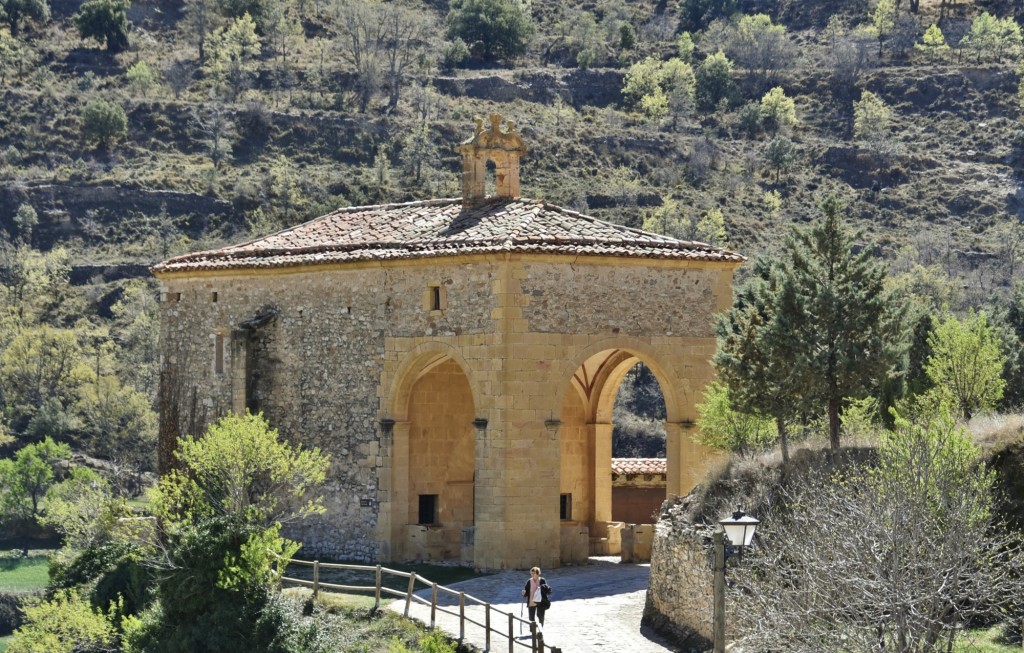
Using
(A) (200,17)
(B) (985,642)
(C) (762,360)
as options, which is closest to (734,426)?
(C) (762,360)

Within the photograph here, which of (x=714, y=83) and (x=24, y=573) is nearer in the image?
(x=24, y=573)

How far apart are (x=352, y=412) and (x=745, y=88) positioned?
2945 inches

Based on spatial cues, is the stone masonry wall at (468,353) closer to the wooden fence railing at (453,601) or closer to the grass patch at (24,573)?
the wooden fence railing at (453,601)

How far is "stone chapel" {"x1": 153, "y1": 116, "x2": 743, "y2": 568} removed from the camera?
37156 mm

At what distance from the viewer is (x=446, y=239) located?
1519 inches

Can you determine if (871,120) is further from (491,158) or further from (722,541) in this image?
(722,541)

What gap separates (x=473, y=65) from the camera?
112 m

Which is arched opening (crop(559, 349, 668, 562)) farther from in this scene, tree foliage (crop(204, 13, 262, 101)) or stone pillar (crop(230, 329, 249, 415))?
tree foliage (crop(204, 13, 262, 101))

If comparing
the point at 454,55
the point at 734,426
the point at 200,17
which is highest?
the point at 200,17

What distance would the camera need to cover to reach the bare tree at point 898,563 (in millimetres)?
22969

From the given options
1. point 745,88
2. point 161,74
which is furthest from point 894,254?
point 161,74

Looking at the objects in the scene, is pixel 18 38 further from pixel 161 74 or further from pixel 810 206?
pixel 810 206

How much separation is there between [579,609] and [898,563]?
10.8 metres

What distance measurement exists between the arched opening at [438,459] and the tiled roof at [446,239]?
2.84 metres
